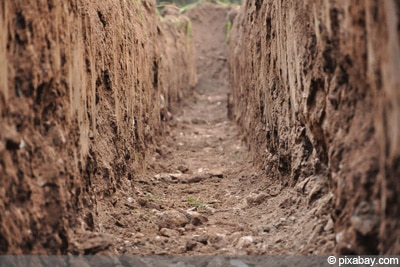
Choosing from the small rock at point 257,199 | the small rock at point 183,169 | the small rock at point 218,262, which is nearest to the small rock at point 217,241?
the small rock at point 218,262

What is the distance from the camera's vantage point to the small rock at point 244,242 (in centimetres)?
367

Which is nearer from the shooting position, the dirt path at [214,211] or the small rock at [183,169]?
the dirt path at [214,211]

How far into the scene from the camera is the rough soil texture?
7.32ft

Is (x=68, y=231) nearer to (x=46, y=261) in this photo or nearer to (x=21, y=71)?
(x=46, y=261)

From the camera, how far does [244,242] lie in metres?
3.72

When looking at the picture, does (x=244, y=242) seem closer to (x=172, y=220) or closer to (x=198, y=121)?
(x=172, y=220)

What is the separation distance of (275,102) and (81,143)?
7.84ft

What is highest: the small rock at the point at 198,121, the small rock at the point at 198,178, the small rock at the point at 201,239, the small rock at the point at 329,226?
the small rock at the point at 329,226

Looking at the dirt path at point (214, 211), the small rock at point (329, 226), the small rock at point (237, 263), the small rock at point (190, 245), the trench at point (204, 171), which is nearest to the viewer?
the trench at point (204, 171)

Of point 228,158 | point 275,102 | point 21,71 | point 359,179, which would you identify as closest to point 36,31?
point 21,71

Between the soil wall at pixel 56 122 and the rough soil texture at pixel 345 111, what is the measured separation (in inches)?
64.7

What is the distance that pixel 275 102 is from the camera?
530cm

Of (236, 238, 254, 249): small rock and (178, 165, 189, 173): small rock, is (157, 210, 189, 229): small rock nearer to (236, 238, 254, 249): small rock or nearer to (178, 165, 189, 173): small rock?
(236, 238, 254, 249): small rock

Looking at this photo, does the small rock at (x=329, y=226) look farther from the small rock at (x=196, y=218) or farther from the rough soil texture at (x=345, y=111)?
the small rock at (x=196, y=218)
